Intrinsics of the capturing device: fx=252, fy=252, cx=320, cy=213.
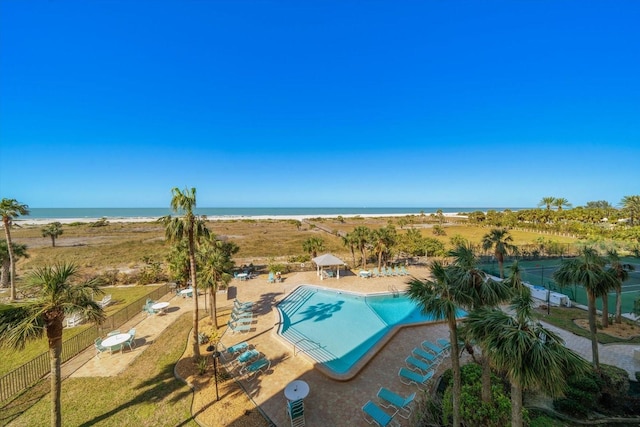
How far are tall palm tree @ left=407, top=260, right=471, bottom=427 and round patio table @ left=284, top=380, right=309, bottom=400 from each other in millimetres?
4323

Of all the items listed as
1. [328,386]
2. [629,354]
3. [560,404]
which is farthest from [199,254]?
[629,354]

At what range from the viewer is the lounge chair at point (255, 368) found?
10336 millimetres

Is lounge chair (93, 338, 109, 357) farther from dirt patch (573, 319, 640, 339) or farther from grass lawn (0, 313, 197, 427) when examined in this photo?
dirt patch (573, 319, 640, 339)

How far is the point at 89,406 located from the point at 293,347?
762 cm

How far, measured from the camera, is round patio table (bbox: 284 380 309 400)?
25.8 feet

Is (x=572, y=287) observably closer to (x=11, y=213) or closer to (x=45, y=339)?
(x=45, y=339)

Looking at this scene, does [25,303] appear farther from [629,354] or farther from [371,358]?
[629,354]

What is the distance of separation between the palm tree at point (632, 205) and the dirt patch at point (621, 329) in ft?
199

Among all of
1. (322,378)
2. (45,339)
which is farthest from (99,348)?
(322,378)

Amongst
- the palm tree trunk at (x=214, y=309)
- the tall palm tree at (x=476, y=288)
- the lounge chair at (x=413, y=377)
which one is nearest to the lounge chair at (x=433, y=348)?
the lounge chair at (x=413, y=377)

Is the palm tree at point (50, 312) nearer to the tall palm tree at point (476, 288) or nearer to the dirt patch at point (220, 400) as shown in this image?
the dirt patch at point (220, 400)

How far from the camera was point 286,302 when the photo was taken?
19.0 metres

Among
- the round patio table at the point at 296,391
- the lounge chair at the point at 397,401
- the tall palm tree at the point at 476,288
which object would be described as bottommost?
the lounge chair at the point at 397,401

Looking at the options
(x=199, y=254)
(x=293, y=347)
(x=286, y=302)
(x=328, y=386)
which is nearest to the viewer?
(x=328, y=386)
